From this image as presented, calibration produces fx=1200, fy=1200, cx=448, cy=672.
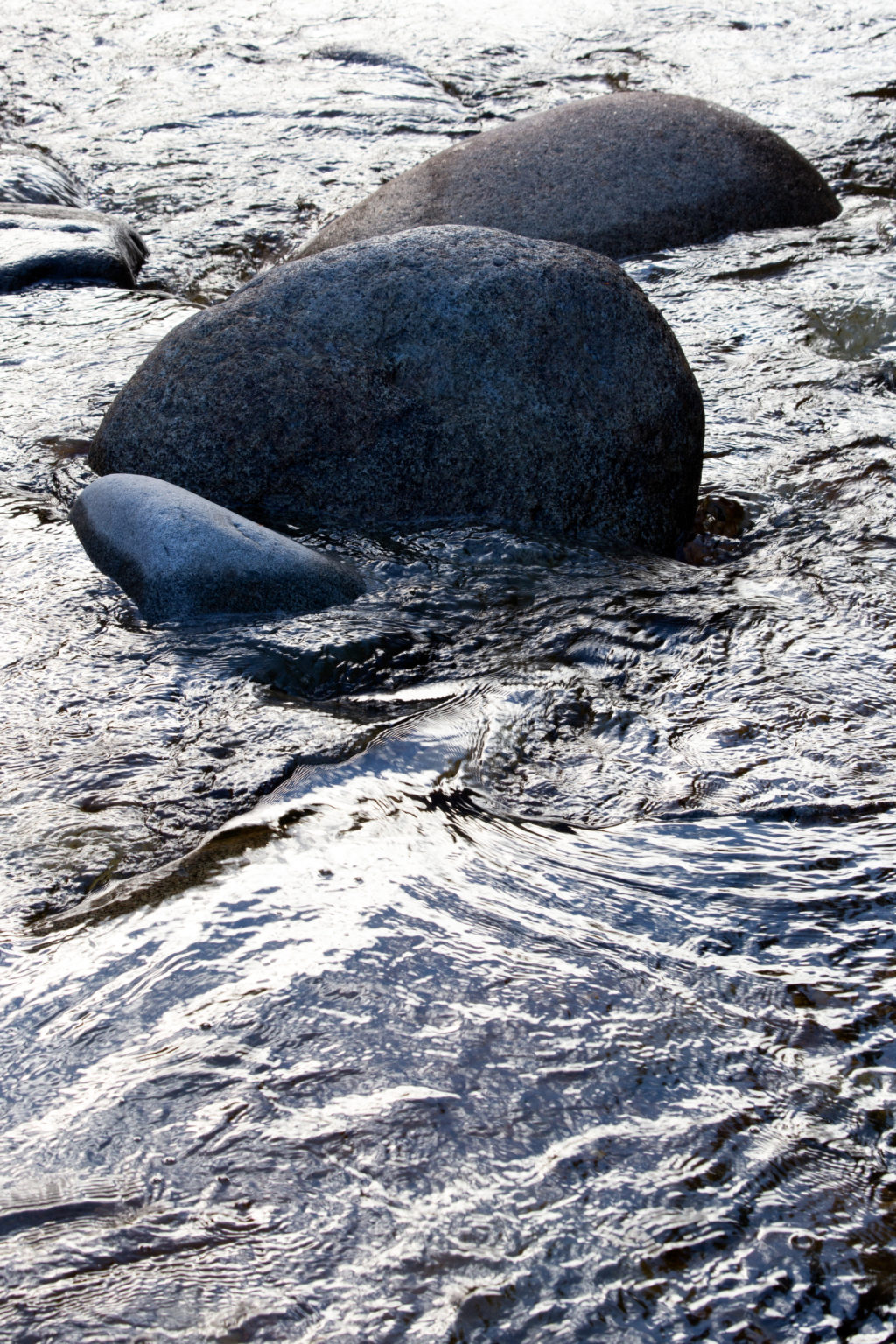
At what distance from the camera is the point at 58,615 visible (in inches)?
123

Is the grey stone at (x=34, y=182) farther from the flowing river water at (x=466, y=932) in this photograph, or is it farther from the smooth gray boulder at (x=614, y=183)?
the flowing river water at (x=466, y=932)

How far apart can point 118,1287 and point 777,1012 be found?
Answer: 1.04 meters

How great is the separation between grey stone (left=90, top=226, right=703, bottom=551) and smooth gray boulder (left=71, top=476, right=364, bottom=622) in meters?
0.43

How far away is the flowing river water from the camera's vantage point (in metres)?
1.49

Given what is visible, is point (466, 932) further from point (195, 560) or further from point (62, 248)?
point (62, 248)

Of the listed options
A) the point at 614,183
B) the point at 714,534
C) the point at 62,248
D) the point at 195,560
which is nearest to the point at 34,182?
the point at 62,248

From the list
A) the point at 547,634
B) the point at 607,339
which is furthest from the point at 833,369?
the point at 547,634

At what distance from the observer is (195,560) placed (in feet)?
10.4

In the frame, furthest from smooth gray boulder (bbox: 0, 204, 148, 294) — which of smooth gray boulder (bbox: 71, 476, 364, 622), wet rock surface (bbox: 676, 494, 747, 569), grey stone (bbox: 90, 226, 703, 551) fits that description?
wet rock surface (bbox: 676, 494, 747, 569)

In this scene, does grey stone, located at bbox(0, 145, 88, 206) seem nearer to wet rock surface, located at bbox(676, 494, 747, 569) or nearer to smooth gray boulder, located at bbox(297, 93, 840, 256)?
smooth gray boulder, located at bbox(297, 93, 840, 256)

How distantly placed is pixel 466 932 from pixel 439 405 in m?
2.10

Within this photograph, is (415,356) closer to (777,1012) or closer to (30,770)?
(30,770)

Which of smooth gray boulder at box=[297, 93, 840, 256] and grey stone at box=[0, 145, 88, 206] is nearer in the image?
smooth gray boulder at box=[297, 93, 840, 256]

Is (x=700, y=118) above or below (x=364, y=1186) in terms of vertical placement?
above
